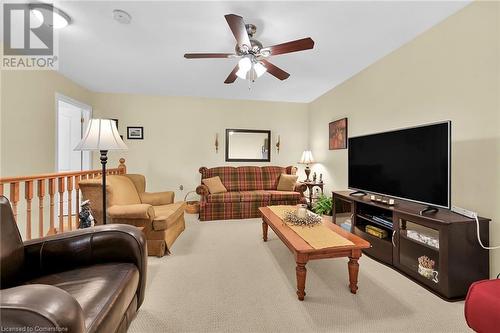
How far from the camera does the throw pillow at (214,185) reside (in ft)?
14.2

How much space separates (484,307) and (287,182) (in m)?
3.51

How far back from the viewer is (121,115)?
4621 millimetres

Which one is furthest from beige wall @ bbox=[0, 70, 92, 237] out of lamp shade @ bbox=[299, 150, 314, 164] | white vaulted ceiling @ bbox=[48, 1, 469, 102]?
lamp shade @ bbox=[299, 150, 314, 164]

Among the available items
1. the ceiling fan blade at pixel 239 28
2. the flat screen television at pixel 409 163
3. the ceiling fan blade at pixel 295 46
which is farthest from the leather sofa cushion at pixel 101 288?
the flat screen television at pixel 409 163

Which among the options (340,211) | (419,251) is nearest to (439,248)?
(419,251)

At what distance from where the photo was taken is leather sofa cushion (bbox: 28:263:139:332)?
947 mm

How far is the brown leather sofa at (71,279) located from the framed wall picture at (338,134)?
3.51 m

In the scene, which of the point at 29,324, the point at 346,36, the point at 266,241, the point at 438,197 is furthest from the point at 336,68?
the point at 29,324

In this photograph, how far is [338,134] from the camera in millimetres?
4090

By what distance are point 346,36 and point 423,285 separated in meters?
2.56

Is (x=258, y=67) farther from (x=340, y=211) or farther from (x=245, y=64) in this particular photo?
(x=340, y=211)

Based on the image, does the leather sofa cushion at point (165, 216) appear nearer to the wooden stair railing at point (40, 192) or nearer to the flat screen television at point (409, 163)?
the wooden stair railing at point (40, 192)

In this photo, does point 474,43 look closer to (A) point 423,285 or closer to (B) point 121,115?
(A) point 423,285

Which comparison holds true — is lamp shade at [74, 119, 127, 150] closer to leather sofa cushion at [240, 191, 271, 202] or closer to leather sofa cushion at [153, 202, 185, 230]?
leather sofa cushion at [153, 202, 185, 230]
